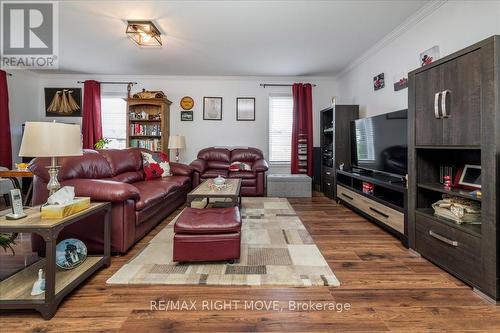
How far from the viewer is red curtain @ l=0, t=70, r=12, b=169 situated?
4.77m

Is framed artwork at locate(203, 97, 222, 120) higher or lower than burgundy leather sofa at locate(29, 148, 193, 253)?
higher

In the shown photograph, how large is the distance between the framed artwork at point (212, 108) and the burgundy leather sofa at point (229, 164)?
31.7 inches

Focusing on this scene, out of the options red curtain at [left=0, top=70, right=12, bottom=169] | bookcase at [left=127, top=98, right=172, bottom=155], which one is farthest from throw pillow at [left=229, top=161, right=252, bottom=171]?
red curtain at [left=0, top=70, right=12, bottom=169]

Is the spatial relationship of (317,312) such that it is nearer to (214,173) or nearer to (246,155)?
(214,173)

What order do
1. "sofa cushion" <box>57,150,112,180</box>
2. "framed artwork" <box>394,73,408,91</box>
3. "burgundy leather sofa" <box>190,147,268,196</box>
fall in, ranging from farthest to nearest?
"burgundy leather sofa" <box>190,147,268,196</box>, "framed artwork" <box>394,73,408,91</box>, "sofa cushion" <box>57,150,112,180</box>

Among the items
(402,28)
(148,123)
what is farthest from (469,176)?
(148,123)

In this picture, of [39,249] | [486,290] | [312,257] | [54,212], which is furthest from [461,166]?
[39,249]

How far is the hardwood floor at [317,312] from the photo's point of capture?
144 centimetres

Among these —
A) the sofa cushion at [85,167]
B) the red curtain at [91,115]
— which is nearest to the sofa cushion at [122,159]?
the sofa cushion at [85,167]

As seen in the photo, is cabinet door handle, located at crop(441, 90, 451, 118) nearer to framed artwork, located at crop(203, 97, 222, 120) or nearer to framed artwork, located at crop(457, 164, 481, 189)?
framed artwork, located at crop(457, 164, 481, 189)

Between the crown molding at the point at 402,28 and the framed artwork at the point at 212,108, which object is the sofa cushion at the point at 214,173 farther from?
the crown molding at the point at 402,28

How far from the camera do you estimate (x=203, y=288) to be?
182 centimetres

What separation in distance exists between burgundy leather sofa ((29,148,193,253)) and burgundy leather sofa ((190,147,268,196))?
59.8 inches

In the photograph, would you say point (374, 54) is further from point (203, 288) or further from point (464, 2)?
point (203, 288)
